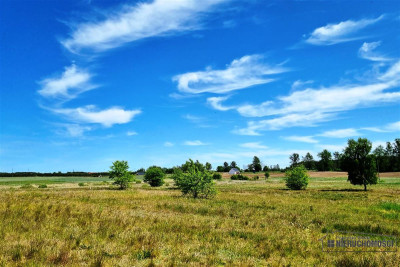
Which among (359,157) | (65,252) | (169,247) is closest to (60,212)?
(65,252)

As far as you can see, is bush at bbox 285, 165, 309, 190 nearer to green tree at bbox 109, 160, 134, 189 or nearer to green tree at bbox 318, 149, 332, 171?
green tree at bbox 109, 160, 134, 189

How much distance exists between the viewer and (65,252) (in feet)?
27.4

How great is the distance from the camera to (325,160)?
617 feet

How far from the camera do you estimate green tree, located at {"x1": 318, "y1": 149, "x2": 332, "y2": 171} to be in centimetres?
18282

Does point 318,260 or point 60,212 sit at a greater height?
point 60,212

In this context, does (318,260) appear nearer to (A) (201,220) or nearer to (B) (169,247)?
(B) (169,247)

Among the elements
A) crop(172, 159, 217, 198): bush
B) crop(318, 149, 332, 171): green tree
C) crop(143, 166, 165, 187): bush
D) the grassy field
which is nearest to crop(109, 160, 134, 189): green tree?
crop(143, 166, 165, 187): bush

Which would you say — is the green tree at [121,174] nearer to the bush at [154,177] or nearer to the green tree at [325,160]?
the bush at [154,177]

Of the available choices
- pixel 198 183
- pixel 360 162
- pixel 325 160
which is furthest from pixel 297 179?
pixel 325 160

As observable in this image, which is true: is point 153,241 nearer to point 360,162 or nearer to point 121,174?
point 121,174

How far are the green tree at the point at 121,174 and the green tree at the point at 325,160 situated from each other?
162m

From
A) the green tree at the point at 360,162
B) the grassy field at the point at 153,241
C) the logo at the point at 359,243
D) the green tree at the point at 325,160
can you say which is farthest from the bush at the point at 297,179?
the green tree at the point at 325,160

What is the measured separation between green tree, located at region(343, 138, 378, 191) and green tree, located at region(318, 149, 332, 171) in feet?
458

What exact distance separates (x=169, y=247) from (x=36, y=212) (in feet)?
27.1
